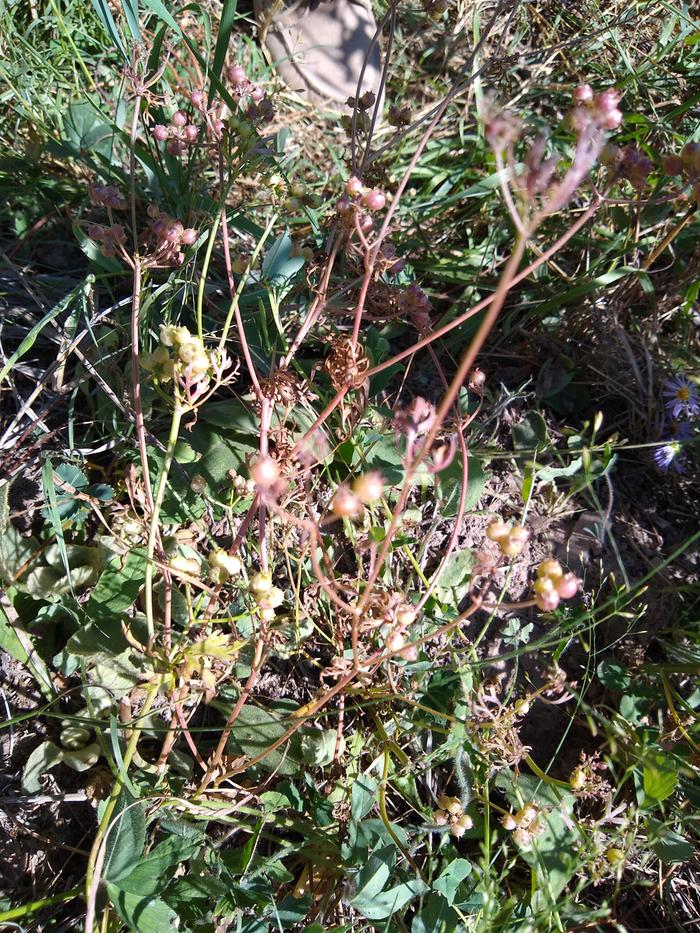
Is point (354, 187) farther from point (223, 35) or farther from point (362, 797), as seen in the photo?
point (362, 797)

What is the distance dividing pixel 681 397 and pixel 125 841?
4.56 feet

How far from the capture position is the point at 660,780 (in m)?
1.18

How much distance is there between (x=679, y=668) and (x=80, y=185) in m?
1.61

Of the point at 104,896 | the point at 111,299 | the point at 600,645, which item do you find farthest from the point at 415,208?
the point at 104,896

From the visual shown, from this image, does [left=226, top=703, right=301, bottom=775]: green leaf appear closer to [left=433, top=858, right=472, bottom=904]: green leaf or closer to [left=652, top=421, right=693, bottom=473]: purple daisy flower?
[left=433, top=858, right=472, bottom=904]: green leaf

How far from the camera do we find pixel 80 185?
5.16 ft

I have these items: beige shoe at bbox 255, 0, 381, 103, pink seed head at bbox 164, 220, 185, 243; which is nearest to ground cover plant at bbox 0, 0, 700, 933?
pink seed head at bbox 164, 220, 185, 243

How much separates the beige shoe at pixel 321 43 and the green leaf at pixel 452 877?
6.19 feet

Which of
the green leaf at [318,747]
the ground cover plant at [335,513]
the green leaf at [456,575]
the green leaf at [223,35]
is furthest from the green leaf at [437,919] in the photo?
the green leaf at [223,35]

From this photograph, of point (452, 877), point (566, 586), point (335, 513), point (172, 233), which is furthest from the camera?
point (452, 877)

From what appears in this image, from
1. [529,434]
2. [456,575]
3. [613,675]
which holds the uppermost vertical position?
[529,434]

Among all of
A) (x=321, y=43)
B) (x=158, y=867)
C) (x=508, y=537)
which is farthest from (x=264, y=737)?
(x=321, y=43)

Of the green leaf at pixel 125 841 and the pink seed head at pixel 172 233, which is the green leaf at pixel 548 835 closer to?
the green leaf at pixel 125 841

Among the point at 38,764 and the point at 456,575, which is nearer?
the point at 38,764
